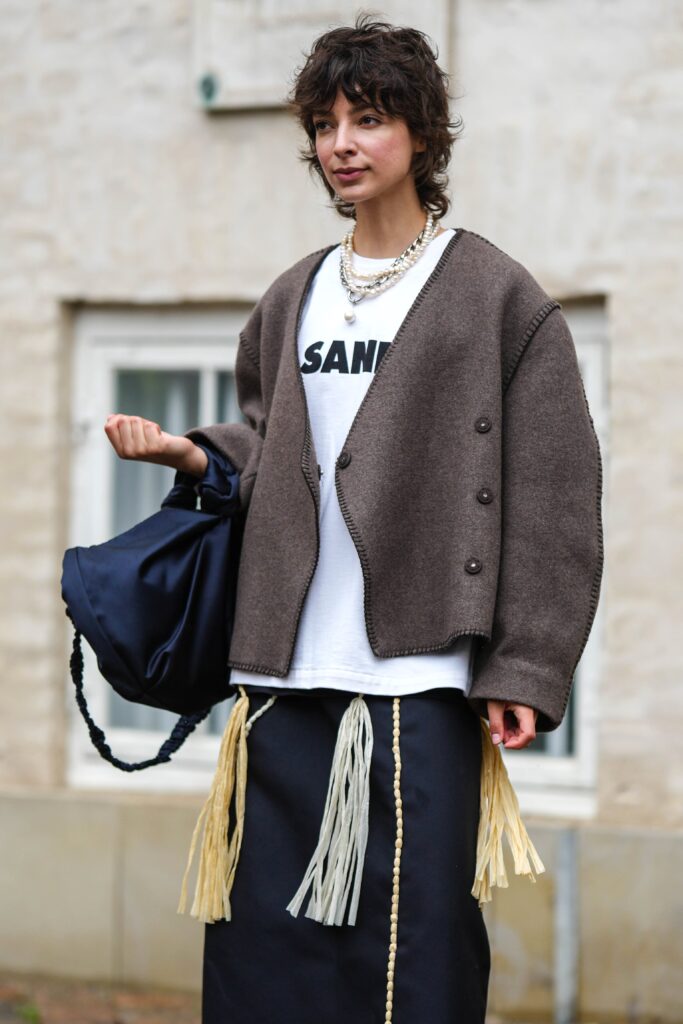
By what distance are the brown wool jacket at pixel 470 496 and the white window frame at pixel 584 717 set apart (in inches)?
76.4

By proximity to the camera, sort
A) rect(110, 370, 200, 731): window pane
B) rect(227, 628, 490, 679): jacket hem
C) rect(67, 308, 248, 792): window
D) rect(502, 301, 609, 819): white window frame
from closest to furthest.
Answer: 1. rect(227, 628, 490, 679): jacket hem
2. rect(502, 301, 609, 819): white window frame
3. rect(67, 308, 248, 792): window
4. rect(110, 370, 200, 731): window pane

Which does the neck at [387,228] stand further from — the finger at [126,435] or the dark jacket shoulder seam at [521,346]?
the finger at [126,435]

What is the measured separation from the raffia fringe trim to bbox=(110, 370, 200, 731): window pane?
2594mm

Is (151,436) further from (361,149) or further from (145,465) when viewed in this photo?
(145,465)

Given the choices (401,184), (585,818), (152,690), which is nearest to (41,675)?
(585,818)

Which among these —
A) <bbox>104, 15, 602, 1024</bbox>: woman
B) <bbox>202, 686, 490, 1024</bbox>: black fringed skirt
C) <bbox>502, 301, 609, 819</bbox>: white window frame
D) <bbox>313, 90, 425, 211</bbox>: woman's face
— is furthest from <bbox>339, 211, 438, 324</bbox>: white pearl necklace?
<bbox>502, 301, 609, 819</bbox>: white window frame

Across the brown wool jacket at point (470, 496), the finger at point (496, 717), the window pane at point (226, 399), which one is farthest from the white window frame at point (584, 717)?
the finger at point (496, 717)

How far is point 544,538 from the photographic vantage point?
2.36 metres

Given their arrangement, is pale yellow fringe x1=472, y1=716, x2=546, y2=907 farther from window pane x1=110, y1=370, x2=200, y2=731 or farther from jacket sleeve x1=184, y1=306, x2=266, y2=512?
window pane x1=110, y1=370, x2=200, y2=731

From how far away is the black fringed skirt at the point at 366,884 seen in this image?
7.68 ft

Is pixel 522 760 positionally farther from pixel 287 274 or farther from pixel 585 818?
pixel 287 274

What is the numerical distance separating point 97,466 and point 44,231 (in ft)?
2.52

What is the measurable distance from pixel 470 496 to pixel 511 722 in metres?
0.36

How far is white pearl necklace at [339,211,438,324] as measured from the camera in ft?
8.18
